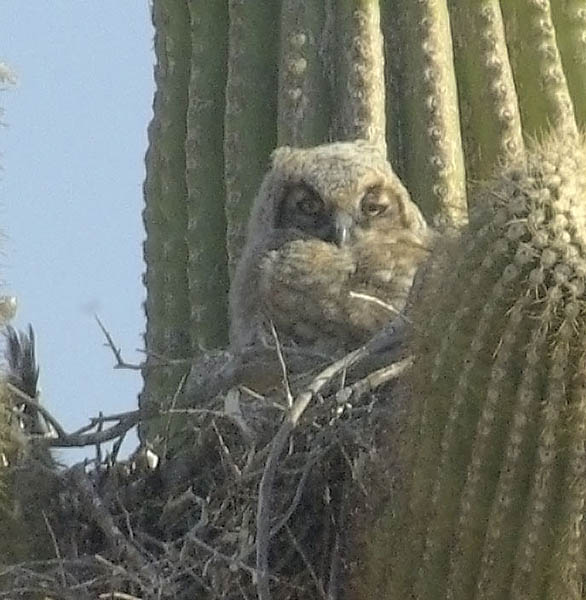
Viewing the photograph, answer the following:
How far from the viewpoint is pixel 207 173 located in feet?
13.5

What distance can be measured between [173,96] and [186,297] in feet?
1.52

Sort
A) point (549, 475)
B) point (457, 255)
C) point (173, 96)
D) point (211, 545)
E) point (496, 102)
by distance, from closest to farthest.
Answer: point (549, 475) < point (457, 255) < point (211, 545) < point (496, 102) < point (173, 96)

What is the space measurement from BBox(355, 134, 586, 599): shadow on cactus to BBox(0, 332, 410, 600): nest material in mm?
244

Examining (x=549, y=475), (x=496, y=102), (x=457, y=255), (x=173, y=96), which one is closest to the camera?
(x=549, y=475)

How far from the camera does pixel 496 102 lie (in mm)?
3992

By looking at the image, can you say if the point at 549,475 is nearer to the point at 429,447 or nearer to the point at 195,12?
the point at 429,447

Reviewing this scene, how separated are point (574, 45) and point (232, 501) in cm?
144

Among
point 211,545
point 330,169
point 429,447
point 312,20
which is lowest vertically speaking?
point 211,545

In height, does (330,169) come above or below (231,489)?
above

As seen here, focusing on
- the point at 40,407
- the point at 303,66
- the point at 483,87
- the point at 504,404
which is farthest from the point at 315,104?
the point at 504,404

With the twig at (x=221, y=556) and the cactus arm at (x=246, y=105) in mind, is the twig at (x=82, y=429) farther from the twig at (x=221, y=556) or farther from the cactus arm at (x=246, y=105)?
the cactus arm at (x=246, y=105)

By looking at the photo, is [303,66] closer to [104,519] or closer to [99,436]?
[99,436]

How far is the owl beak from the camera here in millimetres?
4125

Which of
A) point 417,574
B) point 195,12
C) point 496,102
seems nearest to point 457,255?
point 417,574
